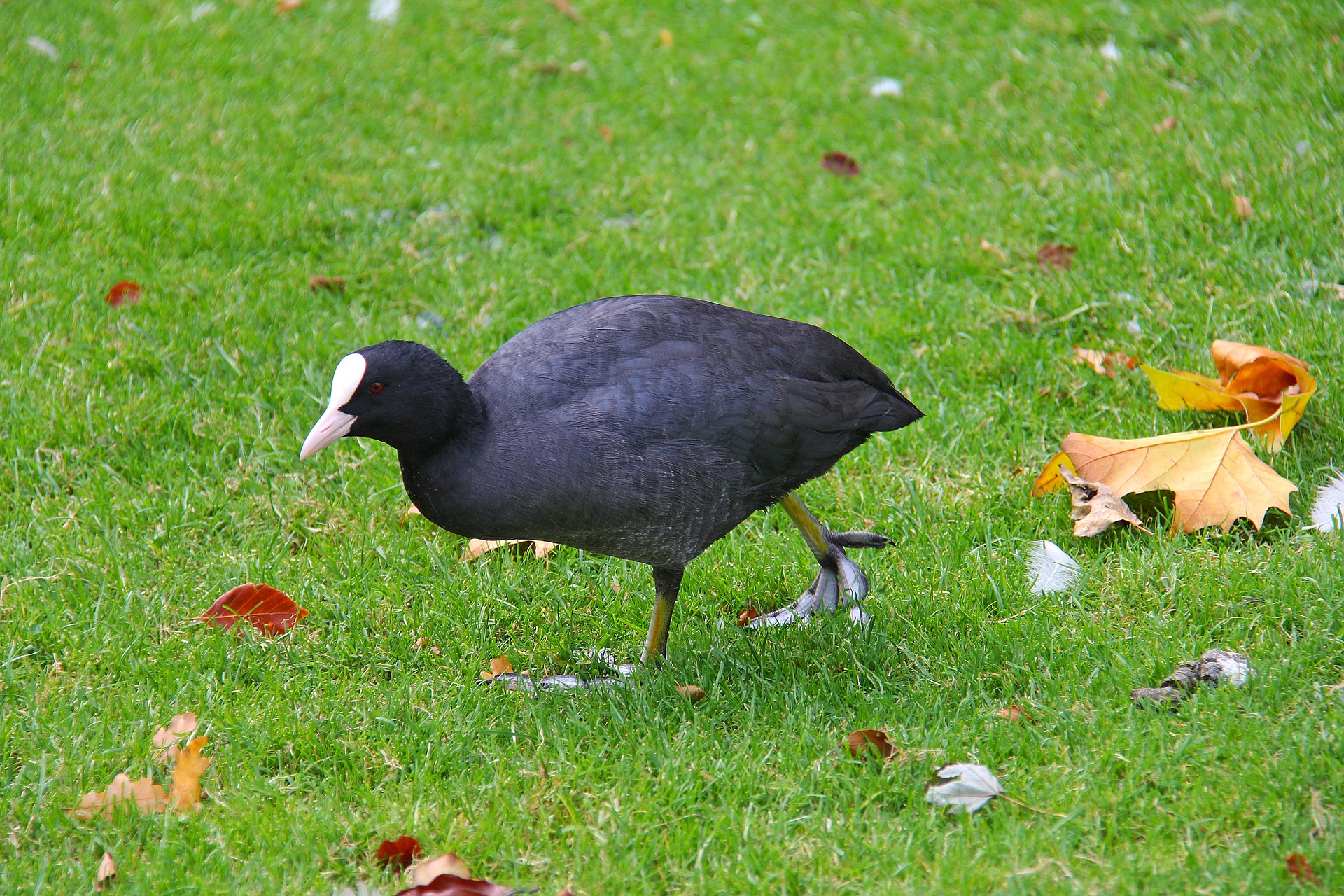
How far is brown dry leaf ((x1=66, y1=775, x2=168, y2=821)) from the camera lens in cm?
272

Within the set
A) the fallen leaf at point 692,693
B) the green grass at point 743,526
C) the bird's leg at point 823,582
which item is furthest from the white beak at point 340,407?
the bird's leg at point 823,582

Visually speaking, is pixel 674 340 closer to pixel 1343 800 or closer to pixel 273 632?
pixel 273 632

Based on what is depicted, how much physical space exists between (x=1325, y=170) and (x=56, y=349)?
531 centimetres

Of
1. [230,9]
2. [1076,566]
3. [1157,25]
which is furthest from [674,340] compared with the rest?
[230,9]

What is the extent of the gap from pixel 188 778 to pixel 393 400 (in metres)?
1.06

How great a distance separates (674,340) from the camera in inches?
123

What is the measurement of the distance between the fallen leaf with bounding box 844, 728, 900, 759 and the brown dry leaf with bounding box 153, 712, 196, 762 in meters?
1.72

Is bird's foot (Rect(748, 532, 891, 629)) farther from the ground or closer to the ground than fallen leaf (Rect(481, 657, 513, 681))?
farther from the ground

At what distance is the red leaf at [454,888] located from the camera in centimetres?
238

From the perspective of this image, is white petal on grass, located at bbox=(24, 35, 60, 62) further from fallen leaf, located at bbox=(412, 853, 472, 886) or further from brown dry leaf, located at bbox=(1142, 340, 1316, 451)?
brown dry leaf, located at bbox=(1142, 340, 1316, 451)

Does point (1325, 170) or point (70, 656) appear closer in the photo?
point (70, 656)

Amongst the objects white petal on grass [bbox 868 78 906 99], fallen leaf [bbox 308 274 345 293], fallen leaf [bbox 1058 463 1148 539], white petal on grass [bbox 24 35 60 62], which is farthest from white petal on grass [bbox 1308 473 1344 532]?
white petal on grass [bbox 24 35 60 62]

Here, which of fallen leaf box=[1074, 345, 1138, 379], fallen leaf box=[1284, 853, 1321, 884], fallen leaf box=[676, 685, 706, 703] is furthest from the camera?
fallen leaf box=[1074, 345, 1138, 379]

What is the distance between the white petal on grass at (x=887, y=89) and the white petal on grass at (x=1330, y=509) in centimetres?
347
